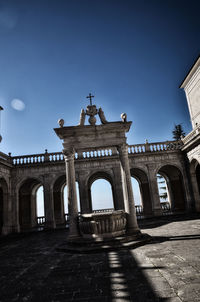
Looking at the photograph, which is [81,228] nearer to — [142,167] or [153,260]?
[153,260]

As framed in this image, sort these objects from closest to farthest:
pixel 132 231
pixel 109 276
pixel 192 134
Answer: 1. pixel 109 276
2. pixel 132 231
3. pixel 192 134

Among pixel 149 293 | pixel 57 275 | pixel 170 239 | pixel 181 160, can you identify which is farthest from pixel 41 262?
pixel 181 160

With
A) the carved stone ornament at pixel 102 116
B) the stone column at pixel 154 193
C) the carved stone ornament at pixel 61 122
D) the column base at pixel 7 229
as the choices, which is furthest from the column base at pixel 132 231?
the column base at pixel 7 229

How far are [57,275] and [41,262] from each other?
173 centimetres

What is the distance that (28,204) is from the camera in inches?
840

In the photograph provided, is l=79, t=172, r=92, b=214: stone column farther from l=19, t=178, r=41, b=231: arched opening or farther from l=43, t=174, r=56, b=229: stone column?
l=19, t=178, r=41, b=231: arched opening

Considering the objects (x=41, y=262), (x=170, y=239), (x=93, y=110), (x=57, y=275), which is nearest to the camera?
(x=57, y=275)

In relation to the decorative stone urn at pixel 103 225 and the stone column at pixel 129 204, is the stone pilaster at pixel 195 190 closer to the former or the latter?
the stone column at pixel 129 204

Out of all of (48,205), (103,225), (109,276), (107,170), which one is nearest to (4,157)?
(48,205)

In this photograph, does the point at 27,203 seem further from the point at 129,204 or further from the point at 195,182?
the point at 195,182

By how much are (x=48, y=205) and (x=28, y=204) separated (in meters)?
4.65

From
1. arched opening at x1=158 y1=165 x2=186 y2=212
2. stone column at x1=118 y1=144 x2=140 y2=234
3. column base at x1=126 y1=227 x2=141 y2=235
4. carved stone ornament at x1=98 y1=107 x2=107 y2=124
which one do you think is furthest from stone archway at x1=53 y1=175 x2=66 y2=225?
column base at x1=126 y1=227 x2=141 y2=235

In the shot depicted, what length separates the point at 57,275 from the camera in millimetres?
4996

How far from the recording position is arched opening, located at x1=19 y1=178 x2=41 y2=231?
20766 millimetres
